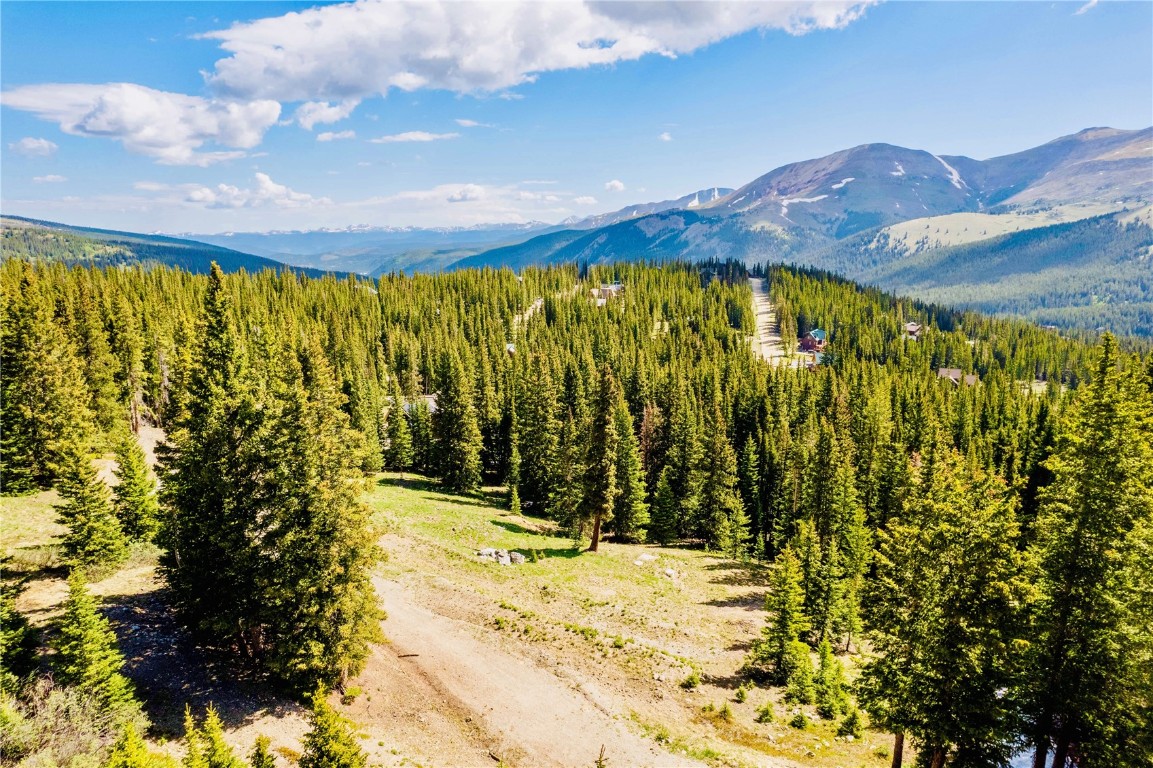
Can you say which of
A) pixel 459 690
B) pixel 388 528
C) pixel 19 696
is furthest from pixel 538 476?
pixel 19 696

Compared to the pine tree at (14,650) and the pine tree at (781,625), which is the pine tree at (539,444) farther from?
the pine tree at (14,650)

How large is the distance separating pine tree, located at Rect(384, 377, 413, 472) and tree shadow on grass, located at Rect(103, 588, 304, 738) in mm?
48803

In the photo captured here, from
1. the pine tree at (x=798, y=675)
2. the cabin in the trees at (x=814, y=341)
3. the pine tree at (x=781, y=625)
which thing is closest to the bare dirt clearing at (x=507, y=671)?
the pine tree at (x=798, y=675)

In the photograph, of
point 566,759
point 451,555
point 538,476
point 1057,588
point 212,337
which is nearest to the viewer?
point 1057,588

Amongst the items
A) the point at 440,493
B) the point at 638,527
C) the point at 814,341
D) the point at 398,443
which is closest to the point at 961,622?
the point at 638,527

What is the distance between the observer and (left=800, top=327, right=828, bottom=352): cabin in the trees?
173250mm

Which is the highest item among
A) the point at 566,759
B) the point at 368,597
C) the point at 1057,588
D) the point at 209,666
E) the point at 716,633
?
the point at 1057,588

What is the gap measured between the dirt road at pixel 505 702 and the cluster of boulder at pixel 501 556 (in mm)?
9635

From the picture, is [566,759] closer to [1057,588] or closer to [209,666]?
[209,666]

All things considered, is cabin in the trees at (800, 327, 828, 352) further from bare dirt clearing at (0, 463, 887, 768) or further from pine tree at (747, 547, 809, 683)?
pine tree at (747, 547, 809, 683)

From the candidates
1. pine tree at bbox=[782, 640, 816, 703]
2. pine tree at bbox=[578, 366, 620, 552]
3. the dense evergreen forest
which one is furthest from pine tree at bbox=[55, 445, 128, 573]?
pine tree at bbox=[782, 640, 816, 703]

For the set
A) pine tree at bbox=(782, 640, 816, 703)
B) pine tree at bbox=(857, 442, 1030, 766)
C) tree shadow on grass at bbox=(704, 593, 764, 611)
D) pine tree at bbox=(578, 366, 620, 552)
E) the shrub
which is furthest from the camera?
pine tree at bbox=(578, 366, 620, 552)

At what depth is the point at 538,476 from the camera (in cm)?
6869

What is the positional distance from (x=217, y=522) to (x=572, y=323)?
443 ft
